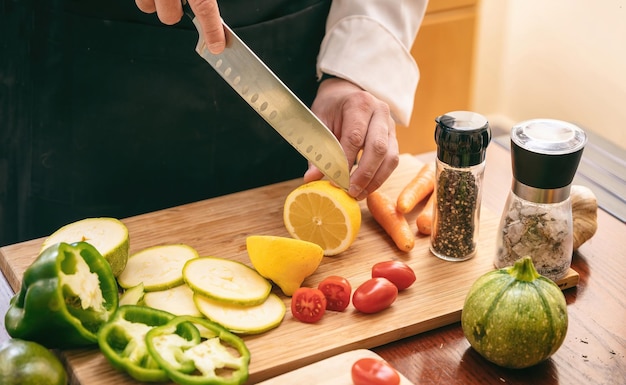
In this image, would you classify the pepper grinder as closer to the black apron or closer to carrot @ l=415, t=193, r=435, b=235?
carrot @ l=415, t=193, r=435, b=235

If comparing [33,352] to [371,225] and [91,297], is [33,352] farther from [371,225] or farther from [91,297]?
[371,225]

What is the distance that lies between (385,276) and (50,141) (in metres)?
0.99

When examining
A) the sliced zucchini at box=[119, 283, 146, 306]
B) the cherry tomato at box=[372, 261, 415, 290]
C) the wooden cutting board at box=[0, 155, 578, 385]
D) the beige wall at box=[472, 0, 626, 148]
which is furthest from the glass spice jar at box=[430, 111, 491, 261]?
the beige wall at box=[472, 0, 626, 148]

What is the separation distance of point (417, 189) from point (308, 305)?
0.55 m

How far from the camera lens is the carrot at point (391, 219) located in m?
1.66

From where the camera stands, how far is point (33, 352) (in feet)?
4.04

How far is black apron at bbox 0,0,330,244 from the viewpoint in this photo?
1845 millimetres

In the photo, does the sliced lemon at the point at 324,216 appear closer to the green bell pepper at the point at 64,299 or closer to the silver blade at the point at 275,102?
the silver blade at the point at 275,102

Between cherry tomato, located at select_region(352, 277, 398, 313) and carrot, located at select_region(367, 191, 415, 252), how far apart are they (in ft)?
0.69

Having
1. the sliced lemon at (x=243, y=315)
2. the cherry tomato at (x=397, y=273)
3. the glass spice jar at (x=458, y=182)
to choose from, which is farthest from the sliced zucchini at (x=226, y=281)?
the glass spice jar at (x=458, y=182)

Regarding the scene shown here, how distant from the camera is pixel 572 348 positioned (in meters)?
1.39

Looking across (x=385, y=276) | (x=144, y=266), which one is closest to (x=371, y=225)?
(x=385, y=276)

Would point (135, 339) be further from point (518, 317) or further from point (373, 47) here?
point (373, 47)

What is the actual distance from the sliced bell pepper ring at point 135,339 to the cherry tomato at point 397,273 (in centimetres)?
→ 40
